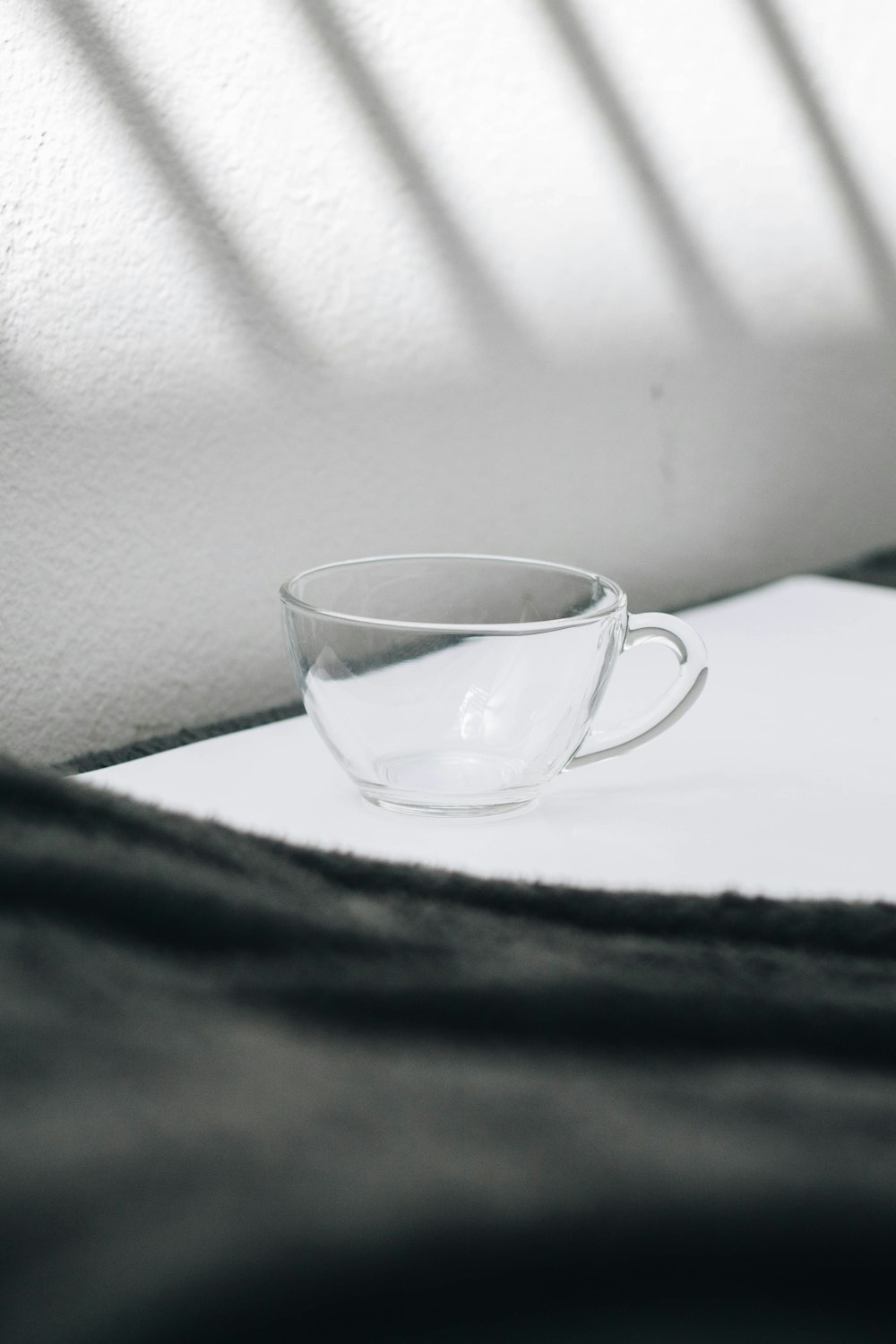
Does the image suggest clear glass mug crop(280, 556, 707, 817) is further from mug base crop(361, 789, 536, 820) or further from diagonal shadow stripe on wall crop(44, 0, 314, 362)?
diagonal shadow stripe on wall crop(44, 0, 314, 362)

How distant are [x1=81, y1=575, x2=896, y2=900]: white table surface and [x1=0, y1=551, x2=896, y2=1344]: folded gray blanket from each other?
53 mm

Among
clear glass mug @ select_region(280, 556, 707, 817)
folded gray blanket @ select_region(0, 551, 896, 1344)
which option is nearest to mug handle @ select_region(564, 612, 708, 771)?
clear glass mug @ select_region(280, 556, 707, 817)

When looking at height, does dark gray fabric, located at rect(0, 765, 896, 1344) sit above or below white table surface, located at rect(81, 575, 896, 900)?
above

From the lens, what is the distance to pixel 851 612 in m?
0.89

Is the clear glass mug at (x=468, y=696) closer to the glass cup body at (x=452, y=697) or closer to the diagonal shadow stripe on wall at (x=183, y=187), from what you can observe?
the glass cup body at (x=452, y=697)

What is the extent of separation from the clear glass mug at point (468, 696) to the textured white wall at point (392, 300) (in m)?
0.14

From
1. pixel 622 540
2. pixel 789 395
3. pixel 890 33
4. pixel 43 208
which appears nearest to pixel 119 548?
pixel 43 208

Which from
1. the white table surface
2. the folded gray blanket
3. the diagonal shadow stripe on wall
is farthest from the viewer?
the diagonal shadow stripe on wall

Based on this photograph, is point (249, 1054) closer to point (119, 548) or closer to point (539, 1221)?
point (539, 1221)

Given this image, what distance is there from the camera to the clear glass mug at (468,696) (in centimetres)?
51

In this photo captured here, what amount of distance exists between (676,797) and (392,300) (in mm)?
344

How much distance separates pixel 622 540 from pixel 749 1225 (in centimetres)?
72

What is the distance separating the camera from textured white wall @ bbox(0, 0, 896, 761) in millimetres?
623

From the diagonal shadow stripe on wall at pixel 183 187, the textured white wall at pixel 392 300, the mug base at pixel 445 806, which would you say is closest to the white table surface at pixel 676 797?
the mug base at pixel 445 806
